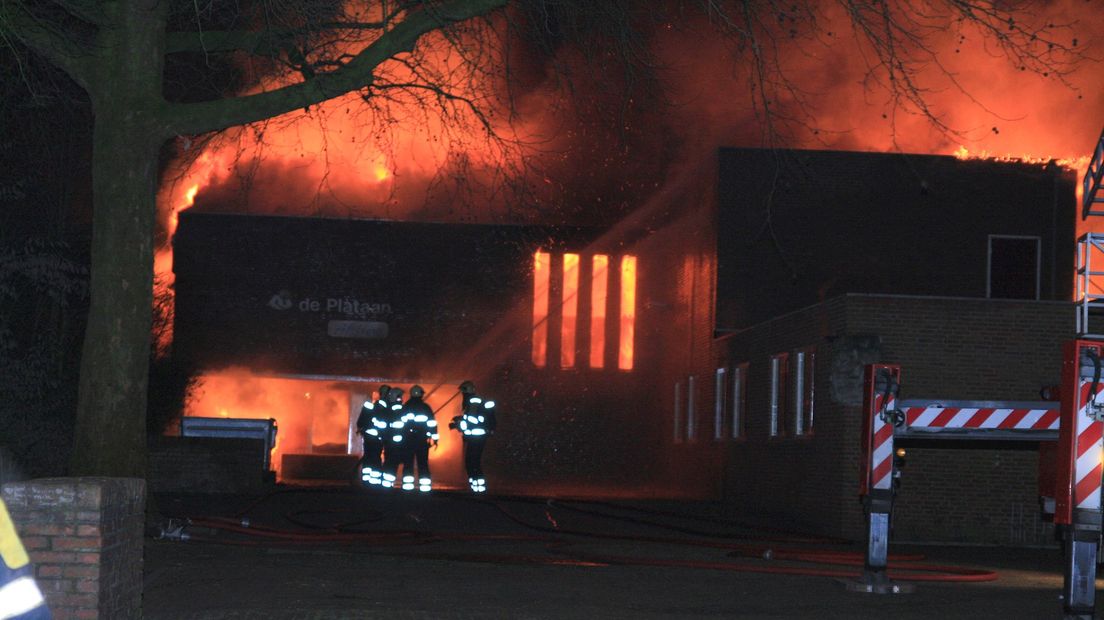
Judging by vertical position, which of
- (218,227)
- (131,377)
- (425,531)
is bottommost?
(425,531)

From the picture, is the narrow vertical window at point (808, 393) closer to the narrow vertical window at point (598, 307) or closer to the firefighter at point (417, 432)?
the firefighter at point (417, 432)

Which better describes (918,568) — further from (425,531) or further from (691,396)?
(691,396)

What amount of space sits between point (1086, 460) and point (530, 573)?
456cm

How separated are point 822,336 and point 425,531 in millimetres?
6192

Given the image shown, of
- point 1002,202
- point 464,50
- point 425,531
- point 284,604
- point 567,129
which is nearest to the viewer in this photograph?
point 284,604

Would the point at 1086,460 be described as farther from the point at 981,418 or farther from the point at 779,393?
the point at 779,393

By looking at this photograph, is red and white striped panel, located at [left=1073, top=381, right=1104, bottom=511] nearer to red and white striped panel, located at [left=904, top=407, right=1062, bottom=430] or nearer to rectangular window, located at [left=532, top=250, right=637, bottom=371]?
red and white striped panel, located at [left=904, top=407, right=1062, bottom=430]

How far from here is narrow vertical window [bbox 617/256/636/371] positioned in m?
29.3

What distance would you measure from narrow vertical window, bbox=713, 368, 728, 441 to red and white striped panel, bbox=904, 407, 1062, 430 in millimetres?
14862

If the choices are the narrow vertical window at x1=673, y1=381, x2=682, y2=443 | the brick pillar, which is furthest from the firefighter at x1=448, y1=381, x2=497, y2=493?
the brick pillar

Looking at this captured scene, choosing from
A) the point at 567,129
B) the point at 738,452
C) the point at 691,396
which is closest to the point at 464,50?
the point at 738,452

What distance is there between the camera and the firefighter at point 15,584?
12.1ft

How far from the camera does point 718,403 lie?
81.0 feet

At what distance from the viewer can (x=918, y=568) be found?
11.1 m
